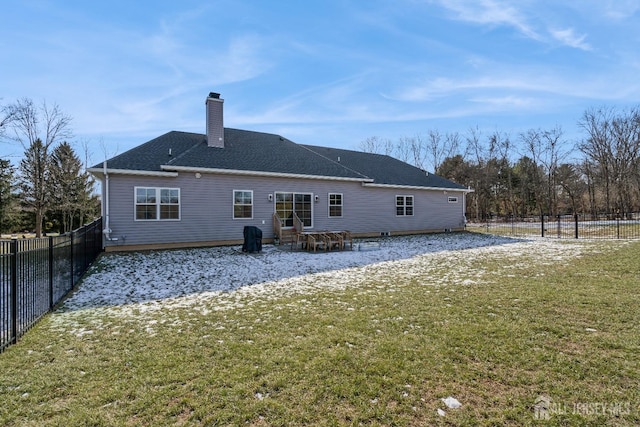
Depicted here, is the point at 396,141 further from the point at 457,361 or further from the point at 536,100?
the point at 457,361

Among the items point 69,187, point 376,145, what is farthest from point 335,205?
point 376,145

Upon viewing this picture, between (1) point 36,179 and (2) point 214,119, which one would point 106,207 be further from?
(1) point 36,179

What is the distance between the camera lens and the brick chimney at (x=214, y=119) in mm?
13867

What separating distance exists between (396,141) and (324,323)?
37.0 metres

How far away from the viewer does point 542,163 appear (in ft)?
112

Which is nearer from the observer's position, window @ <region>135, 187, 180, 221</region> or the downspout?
the downspout

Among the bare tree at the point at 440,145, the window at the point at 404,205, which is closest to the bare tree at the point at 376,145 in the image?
the bare tree at the point at 440,145

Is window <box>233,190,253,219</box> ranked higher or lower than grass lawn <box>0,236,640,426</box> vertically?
higher

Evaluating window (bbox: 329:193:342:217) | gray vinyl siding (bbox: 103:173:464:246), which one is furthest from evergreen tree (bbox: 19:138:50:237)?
window (bbox: 329:193:342:217)

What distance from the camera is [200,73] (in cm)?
1332

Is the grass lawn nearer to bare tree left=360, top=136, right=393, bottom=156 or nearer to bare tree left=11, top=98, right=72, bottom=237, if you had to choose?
bare tree left=11, top=98, right=72, bottom=237

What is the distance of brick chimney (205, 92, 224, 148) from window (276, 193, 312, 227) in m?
3.73

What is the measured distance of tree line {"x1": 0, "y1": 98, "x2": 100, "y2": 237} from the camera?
22297mm

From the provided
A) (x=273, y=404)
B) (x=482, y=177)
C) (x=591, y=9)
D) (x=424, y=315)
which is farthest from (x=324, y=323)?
(x=482, y=177)
